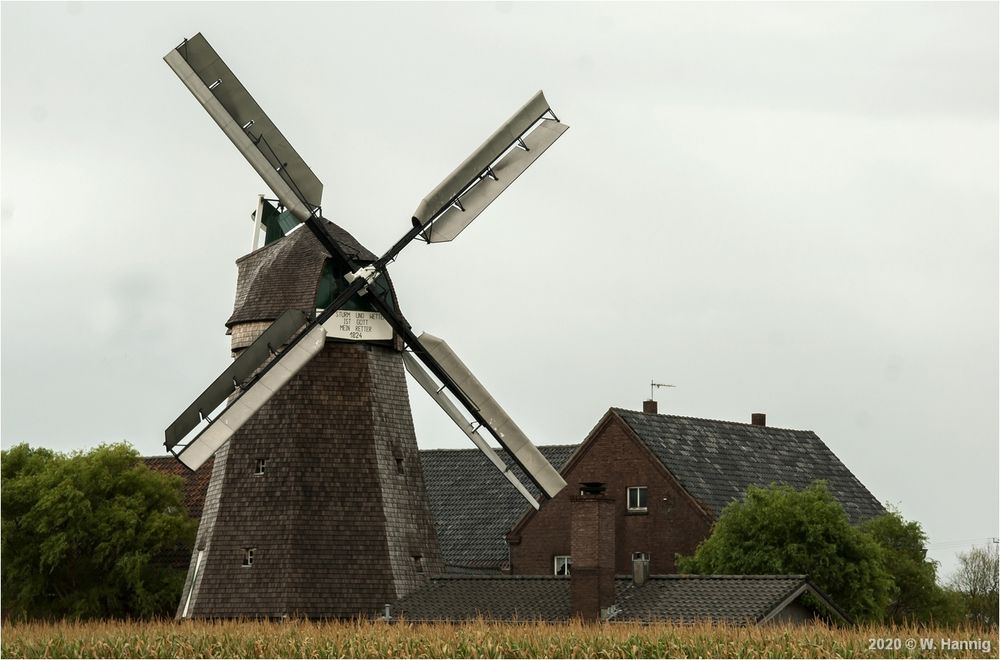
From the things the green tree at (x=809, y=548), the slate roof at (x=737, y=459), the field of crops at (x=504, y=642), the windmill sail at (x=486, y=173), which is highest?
the windmill sail at (x=486, y=173)

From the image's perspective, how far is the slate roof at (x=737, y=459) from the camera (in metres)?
47.8

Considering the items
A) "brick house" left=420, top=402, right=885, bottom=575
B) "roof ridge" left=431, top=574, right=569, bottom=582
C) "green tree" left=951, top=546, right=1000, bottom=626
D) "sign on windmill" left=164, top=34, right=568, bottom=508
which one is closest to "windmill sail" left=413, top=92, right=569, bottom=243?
"sign on windmill" left=164, top=34, right=568, bottom=508

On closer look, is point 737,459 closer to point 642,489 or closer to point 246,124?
point 642,489

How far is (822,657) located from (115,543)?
2463 centimetres

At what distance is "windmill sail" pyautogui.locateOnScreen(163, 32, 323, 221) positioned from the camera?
3472 centimetres

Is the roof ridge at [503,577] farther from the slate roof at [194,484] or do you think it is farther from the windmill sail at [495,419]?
the slate roof at [194,484]

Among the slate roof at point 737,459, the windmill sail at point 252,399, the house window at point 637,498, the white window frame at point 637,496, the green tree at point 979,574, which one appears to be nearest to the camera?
the windmill sail at point 252,399

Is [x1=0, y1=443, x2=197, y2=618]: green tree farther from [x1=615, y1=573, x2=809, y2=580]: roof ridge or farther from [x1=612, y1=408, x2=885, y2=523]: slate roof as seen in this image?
[x1=615, y1=573, x2=809, y2=580]: roof ridge

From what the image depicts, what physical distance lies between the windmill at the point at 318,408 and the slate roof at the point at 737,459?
1047cm

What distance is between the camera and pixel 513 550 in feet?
162

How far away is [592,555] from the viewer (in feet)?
121

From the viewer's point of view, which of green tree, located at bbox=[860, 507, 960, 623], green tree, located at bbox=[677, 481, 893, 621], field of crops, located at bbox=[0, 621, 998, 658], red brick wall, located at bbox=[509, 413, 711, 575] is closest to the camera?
field of crops, located at bbox=[0, 621, 998, 658]

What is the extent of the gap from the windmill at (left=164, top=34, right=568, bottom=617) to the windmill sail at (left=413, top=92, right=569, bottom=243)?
3cm

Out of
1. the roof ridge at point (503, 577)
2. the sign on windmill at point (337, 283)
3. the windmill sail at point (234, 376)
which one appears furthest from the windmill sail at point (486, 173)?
the roof ridge at point (503, 577)
